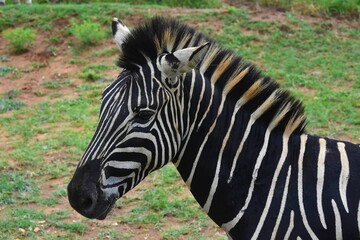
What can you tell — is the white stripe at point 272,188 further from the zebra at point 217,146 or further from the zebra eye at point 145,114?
the zebra eye at point 145,114

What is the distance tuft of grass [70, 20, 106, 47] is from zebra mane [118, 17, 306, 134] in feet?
28.7

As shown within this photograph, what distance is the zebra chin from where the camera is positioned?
9.11ft

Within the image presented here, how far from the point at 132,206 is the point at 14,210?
1230 mm

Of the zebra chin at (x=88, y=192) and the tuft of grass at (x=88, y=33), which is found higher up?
the zebra chin at (x=88, y=192)

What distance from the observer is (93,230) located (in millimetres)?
5852

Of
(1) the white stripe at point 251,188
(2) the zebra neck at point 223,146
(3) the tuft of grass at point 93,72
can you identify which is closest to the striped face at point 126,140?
(2) the zebra neck at point 223,146

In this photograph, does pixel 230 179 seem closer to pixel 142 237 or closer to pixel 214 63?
pixel 214 63

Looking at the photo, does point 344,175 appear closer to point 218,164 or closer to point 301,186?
point 301,186

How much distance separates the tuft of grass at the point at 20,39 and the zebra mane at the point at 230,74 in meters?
9.14

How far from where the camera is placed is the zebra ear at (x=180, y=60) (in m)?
2.78

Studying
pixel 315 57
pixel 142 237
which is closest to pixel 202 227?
pixel 142 237

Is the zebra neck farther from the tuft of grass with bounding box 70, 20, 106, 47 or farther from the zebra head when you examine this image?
the tuft of grass with bounding box 70, 20, 106, 47

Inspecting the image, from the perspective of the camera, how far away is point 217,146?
3.02 metres

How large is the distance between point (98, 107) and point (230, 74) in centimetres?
633
